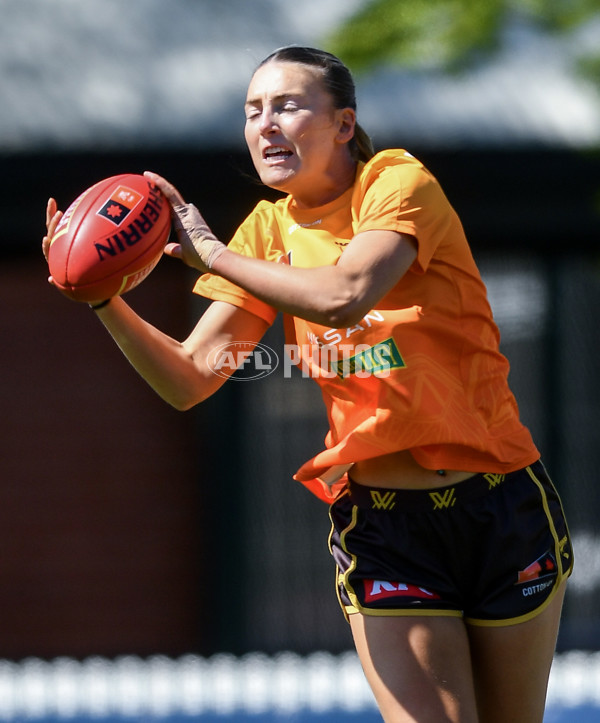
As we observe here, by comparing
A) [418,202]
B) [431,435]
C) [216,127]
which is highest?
[216,127]

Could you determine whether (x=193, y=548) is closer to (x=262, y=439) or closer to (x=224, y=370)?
(x=262, y=439)

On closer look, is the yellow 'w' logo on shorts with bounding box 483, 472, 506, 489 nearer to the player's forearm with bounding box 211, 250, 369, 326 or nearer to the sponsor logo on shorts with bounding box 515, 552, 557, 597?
the sponsor logo on shorts with bounding box 515, 552, 557, 597

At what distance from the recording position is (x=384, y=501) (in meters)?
2.27

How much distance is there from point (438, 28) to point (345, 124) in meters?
3.10

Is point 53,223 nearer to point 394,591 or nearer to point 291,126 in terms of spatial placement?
point 291,126

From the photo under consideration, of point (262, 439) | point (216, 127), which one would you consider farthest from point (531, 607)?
point (216, 127)

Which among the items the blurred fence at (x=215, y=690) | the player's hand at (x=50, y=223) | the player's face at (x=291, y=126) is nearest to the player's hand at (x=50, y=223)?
the player's hand at (x=50, y=223)

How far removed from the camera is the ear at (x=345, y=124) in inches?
93.3

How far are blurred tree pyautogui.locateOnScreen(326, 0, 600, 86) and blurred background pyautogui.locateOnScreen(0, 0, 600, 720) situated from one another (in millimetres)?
43

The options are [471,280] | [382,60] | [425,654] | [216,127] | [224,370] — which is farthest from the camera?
[216,127]

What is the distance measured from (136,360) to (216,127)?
366cm

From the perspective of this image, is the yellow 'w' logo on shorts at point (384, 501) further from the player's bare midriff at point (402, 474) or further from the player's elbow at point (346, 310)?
the player's elbow at point (346, 310)

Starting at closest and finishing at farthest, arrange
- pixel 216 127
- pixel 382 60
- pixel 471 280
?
pixel 471 280 → pixel 382 60 → pixel 216 127

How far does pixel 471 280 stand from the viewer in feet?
7.63
